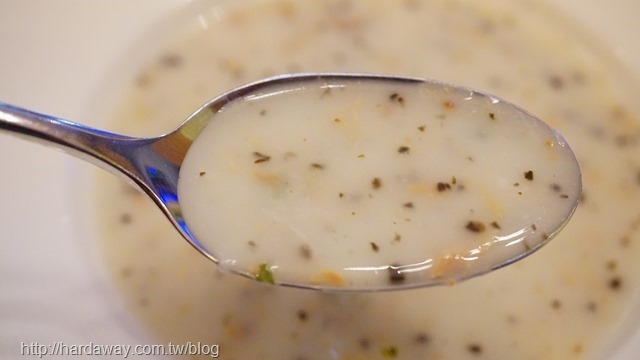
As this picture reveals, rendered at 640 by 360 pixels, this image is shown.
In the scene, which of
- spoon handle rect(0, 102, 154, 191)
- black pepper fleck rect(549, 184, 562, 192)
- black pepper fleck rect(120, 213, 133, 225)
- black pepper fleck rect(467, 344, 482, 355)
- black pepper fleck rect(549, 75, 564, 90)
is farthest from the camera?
black pepper fleck rect(549, 75, 564, 90)

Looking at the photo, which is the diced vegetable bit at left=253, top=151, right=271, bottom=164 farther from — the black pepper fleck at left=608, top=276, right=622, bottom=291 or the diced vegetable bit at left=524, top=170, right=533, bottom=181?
the black pepper fleck at left=608, top=276, right=622, bottom=291

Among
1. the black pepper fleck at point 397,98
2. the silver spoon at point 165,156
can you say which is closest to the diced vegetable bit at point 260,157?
the silver spoon at point 165,156

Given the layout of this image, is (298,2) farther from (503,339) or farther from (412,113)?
(503,339)

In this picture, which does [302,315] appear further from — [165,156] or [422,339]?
[165,156]

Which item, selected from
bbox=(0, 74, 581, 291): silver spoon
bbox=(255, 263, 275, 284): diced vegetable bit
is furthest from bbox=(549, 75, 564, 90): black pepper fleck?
bbox=(255, 263, 275, 284): diced vegetable bit

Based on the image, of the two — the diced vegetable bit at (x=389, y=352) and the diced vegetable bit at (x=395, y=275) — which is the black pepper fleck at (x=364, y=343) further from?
the diced vegetable bit at (x=395, y=275)

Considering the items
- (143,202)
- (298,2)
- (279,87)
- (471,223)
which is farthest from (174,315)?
(298,2)
